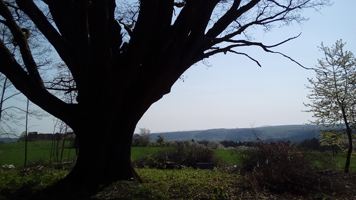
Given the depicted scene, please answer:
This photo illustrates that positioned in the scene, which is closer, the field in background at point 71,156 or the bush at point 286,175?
the bush at point 286,175

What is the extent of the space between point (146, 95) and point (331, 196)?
15.5 ft

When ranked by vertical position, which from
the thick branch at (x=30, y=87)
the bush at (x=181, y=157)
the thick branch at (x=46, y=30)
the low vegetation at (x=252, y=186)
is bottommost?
the low vegetation at (x=252, y=186)

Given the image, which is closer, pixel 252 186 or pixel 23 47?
pixel 252 186

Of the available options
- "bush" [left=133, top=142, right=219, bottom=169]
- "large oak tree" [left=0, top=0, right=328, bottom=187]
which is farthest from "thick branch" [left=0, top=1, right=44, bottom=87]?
"bush" [left=133, top=142, right=219, bottom=169]

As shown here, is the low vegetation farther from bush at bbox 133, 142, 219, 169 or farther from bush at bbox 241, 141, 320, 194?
bush at bbox 133, 142, 219, 169

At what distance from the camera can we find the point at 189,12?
24.1 feet

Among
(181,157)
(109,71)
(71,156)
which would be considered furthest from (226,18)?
(71,156)

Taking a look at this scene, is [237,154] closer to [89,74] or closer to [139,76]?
[139,76]

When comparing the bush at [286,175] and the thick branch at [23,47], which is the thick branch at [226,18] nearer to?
the bush at [286,175]

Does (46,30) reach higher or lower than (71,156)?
higher

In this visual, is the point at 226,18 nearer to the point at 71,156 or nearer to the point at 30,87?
the point at 30,87

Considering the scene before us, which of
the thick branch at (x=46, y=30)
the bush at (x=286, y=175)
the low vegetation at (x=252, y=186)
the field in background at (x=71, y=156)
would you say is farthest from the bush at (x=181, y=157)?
the thick branch at (x=46, y=30)

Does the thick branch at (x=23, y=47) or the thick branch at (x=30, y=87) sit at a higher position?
the thick branch at (x=23, y=47)

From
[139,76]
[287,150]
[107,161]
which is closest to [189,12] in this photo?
[139,76]
